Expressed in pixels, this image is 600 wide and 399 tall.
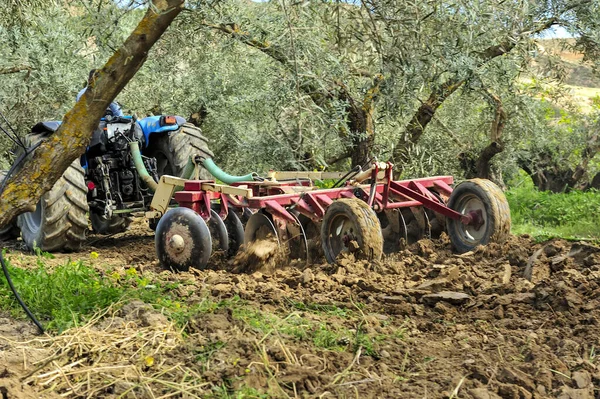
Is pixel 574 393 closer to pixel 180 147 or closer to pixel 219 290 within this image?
pixel 219 290

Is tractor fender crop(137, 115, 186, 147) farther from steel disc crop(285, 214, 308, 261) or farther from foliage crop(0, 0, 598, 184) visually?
steel disc crop(285, 214, 308, 261)

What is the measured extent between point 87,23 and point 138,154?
13.1ft

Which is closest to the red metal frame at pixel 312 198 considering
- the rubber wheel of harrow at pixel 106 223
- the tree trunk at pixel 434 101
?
the tree trunk at pixel 434 101

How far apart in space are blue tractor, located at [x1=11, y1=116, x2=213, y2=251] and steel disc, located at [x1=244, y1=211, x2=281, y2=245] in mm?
1789

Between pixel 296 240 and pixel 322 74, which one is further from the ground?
pixel 322 74

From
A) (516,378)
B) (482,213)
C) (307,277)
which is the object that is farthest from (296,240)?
(516,378)

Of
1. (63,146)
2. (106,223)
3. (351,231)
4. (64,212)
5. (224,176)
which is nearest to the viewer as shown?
(63,146)

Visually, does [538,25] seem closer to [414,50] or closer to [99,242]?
[414,50]

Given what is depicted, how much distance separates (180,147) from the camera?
30.7 ft

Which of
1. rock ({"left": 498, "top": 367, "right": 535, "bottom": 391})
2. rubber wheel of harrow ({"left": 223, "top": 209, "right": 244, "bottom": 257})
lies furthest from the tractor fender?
rock ({"left": 498, "top": 367, "right": 535, "bottom": 391})

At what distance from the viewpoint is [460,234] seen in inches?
312

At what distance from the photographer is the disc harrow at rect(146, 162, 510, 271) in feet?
24.0

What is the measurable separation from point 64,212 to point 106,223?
1380 millimetres

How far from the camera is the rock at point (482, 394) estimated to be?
3.89m
